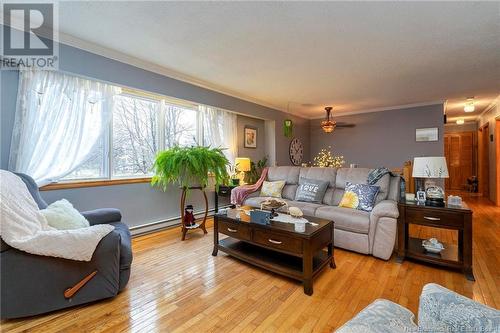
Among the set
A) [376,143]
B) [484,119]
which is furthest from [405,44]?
[484,119]

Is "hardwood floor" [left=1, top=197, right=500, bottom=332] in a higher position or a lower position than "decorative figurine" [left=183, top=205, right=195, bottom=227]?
lower

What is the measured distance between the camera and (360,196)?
3.00m

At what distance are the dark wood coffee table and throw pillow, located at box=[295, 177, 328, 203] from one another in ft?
3.16

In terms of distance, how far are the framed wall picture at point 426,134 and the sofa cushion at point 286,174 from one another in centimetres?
337

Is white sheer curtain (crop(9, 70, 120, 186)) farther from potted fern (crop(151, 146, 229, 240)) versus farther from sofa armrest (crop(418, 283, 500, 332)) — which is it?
sofa armrest (crop(418, 283, 500, 332))

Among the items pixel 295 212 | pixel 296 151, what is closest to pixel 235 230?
pixel 295 212

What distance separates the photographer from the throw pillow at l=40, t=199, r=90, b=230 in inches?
73.2

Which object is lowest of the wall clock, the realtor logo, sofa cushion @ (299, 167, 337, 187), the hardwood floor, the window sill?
the hardwood floor

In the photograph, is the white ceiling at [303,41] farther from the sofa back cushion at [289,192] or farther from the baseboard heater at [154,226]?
the baseboard heater at [154,226]

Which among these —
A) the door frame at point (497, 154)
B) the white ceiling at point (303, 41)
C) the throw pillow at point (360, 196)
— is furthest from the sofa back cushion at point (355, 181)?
the door frame at point (497, 154)

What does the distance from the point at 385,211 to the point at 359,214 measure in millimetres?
286

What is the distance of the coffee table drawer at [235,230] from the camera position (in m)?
2.41

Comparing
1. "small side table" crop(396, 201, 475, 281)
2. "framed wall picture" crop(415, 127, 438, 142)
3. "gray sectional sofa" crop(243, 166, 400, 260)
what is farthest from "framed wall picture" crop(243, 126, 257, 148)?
"framed wall picture" crop(415, 127, 438, 142)

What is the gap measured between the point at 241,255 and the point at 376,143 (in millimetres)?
5020
